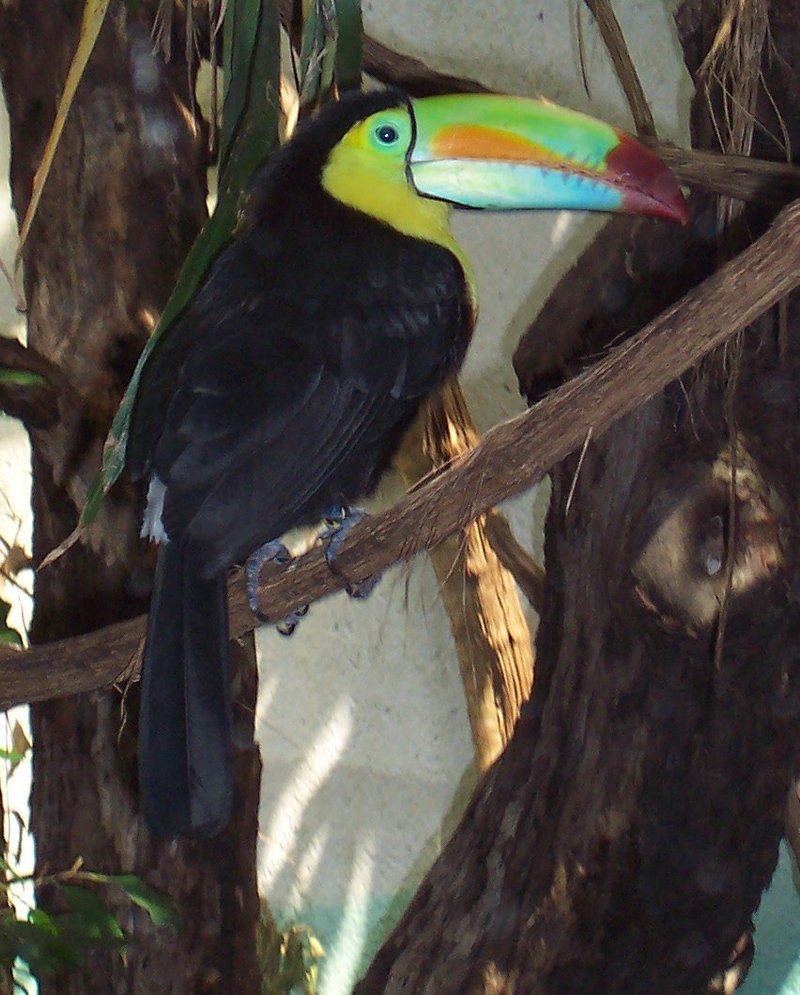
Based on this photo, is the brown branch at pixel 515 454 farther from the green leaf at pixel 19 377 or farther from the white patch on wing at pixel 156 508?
the green leaf at pixel 19 377

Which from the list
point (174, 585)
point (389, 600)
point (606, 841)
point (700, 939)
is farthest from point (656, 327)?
point (389, 600)

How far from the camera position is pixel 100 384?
1325 mm

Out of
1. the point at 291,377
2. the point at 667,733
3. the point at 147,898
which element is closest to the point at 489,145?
the point at 291,377

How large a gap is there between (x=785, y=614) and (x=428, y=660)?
99cm

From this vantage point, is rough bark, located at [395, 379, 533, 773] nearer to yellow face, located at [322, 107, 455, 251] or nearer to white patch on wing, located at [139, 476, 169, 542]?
yellow face, located at [322, 107, 455, 251]

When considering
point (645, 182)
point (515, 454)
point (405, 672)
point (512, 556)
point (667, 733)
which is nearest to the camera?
point (515, 454)

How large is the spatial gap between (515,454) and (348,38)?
47 cm

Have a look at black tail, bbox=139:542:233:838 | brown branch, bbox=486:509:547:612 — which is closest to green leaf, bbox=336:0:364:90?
black tail, bbox=139:542:233:838

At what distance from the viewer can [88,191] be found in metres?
1.32

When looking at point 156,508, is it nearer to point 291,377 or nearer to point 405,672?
point 291,377

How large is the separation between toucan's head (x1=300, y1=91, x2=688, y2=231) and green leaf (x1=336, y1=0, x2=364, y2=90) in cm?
15

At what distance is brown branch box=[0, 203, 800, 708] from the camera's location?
89 centimetres

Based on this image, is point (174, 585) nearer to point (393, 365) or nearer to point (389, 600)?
point (393, 365)

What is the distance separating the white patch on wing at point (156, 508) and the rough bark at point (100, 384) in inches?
8.2
